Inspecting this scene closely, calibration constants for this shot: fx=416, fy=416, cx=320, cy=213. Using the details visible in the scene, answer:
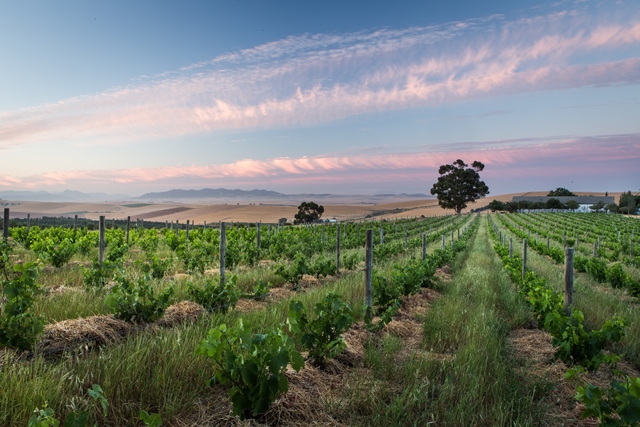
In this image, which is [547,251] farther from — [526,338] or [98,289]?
[98,289]

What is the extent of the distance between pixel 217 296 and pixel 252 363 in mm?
3805

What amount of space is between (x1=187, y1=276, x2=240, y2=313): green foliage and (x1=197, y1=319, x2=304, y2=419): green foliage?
11.2 feet

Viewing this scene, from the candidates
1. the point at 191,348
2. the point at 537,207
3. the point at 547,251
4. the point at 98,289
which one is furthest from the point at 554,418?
the point at 537,207

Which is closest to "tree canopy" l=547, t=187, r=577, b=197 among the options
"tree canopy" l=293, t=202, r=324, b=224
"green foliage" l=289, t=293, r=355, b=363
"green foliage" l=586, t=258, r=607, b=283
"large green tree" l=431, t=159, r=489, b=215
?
"large green tree" l=431, t=159, r=489, b=215

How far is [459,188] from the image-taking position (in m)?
93.0

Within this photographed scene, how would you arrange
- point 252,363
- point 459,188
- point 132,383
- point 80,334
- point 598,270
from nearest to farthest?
point 252,363 < point 132,383 < point 80,334 < point 598,270 < point 459,188

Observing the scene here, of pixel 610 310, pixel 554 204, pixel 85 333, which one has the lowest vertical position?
pixel 610 310

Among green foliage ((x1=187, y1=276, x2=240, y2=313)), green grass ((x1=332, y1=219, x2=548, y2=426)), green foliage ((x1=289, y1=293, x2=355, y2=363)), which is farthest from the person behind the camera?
green foliage ((x1=187, y1=276, x2=240, y2=313))

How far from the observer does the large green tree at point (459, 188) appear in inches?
3669

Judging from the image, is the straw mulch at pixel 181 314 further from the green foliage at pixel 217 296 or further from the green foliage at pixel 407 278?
the green foliage at pixel 407 278

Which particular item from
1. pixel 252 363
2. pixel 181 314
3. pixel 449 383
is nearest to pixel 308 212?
pixel 181 314

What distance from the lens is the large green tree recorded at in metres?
93.2

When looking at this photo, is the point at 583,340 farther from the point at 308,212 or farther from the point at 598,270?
the point at 308,212

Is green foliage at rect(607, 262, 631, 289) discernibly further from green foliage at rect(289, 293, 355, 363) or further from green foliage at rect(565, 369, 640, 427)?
green foliage at rect(289, 293, 355, 363)
